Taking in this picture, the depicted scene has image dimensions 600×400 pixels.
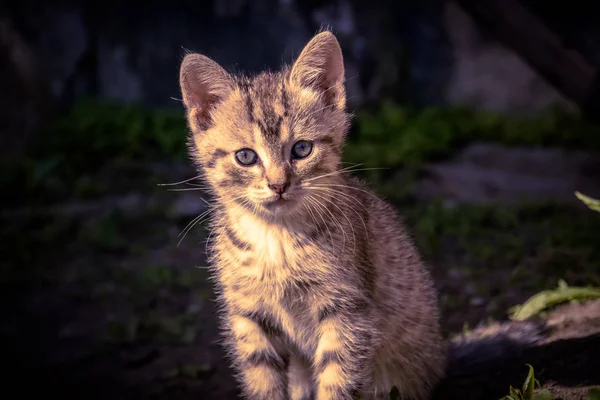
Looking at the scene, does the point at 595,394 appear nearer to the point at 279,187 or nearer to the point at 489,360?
the point at 489,360

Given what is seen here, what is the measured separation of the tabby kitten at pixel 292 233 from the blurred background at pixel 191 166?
0.57 metres

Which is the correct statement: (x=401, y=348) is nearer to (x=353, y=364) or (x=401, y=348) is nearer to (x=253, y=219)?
(x=353, y=364)

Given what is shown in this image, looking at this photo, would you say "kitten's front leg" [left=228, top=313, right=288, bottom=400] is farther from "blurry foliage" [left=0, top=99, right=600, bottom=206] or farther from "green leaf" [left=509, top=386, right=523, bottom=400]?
"blurry foliage" [left=0, top=99, right=600, bottom=206]

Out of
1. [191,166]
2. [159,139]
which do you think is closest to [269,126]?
[191,166]

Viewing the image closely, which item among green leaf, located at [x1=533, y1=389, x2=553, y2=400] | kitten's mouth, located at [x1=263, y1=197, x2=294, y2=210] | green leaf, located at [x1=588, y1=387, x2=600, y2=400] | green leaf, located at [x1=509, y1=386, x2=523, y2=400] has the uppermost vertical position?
kitten's mouth, located at [x1=263, y1=197, x2=294, y2=210]

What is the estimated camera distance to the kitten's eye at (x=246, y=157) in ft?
10.6

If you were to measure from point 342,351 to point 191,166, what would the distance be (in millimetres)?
3520

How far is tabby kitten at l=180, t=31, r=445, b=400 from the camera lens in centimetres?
320

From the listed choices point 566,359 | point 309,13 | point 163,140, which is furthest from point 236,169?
point 309,13

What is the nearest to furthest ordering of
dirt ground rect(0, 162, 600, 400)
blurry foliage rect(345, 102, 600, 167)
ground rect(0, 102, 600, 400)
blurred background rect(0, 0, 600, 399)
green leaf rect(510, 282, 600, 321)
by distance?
green leaf rect(510, 282, 600, 321) < dirt ground rect(0, 162, 600, 400) < ground rect(0, 102, 600, 400) < blurred background rect(0, 0, 600, 399) < blurry foliage rect(345, 102, 600, 167)

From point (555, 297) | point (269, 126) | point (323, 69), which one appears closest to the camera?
A: point (269, 126)

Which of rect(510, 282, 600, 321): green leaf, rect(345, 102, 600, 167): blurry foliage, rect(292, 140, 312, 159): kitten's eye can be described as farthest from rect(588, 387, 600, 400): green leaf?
rect(345, 102, 600, 167): blurry foliage

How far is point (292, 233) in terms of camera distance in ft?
10.7

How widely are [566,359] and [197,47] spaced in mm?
7971
